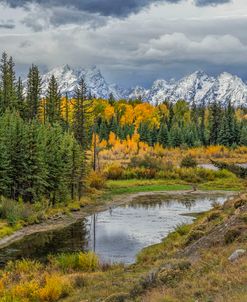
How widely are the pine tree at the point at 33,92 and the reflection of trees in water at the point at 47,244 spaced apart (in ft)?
128

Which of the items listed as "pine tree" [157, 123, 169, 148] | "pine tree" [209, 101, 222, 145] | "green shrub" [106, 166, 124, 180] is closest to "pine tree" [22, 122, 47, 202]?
"green shrub" [106, 166, 124, 180]

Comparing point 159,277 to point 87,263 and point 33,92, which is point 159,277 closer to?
point 87,263

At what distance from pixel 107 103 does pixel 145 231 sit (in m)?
125

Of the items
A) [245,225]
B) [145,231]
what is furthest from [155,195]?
[245,225]

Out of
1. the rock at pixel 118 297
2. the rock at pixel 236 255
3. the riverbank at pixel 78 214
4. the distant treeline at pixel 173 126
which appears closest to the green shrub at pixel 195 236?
the rock at pixel 236 255

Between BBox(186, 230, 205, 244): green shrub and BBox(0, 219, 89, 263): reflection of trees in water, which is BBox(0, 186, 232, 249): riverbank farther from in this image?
BBox(186, 230, 205, 244): green shrub

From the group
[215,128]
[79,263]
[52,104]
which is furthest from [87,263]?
[215,128]

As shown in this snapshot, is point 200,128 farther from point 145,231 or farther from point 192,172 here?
point 145,231

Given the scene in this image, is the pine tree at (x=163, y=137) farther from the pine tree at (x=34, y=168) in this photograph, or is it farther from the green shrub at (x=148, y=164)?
the pine tree at (x=34, y=168)

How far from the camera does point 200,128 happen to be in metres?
130

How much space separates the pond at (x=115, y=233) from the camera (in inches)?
1201

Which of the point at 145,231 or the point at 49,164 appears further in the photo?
the point at 49,164

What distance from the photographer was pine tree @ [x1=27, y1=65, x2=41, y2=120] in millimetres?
74656

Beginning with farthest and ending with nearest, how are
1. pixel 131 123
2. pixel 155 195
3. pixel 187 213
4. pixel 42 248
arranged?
pixel 131 123 < pixel 155 195 < pixel 187 213 < pixel 42 248
